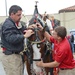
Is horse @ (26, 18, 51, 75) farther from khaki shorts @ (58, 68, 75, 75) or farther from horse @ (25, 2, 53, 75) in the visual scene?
khaki shorts @ (58, 68, 75, 75)

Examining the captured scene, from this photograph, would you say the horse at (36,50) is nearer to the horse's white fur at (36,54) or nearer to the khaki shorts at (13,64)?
the horse's white fur at (36,54)

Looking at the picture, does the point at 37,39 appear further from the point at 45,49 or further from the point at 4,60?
the point at 4,60

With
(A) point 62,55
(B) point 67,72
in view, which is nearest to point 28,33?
(A) point 62,55

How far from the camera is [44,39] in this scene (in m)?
4.05

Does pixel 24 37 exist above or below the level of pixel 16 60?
above

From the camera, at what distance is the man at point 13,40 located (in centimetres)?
398

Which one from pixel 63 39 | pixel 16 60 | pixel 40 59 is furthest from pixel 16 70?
pixel 63 39

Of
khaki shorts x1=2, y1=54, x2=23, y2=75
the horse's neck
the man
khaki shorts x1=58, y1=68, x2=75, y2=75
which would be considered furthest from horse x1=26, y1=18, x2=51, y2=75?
khaki shorts x1=58, y1=68, x2=75, y2=75

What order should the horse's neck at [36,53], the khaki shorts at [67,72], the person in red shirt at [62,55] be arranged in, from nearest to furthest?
the horse's neck at [36,53] → the person in red shirt at [62,55] → the khaki shorts at [67,72]

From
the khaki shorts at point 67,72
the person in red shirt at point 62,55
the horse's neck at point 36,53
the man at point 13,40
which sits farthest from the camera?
the khaki shorts at point 67,72

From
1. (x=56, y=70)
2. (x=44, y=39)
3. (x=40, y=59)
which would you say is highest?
(x=44, y=39)

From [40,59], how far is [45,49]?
240 mm

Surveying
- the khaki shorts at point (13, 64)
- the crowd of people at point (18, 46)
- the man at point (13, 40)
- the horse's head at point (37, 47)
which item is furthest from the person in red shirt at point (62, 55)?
the khaki shorts at point (13, 64)

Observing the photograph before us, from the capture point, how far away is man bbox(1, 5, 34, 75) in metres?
3.98
